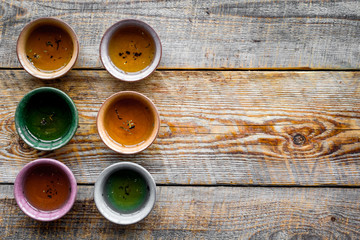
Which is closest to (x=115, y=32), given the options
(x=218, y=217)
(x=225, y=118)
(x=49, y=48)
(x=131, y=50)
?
(x=131, y=50)

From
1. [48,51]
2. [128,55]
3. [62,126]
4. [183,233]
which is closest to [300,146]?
[183,233]

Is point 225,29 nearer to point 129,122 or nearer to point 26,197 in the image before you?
point 129,122

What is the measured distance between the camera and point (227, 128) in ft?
3.75

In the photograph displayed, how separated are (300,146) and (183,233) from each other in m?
0.54

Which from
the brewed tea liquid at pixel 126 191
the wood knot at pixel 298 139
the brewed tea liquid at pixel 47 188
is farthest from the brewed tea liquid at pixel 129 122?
the wood knot at pixel 298 139

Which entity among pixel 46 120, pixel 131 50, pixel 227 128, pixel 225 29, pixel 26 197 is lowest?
pixel 26 197

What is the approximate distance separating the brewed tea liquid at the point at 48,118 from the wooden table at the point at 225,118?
0.21 ft

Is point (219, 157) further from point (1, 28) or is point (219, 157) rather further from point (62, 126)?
point (1, 28)

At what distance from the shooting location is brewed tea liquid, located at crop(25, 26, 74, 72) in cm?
109

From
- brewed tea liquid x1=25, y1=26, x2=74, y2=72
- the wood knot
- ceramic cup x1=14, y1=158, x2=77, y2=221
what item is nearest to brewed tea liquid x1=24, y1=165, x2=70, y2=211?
ceramic cup x1=14, y1=158, x2=77, y2=221

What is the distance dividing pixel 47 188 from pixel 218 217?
2.04 ft

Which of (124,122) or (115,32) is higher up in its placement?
(115,32)

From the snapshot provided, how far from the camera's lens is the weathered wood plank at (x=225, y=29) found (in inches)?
44.8

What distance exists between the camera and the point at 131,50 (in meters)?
1.11
